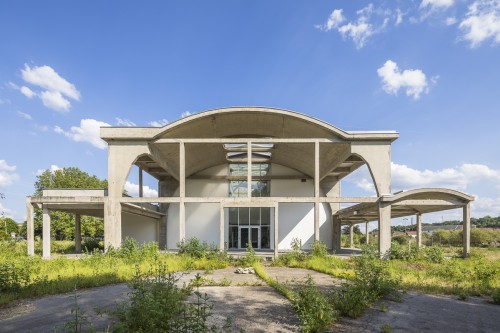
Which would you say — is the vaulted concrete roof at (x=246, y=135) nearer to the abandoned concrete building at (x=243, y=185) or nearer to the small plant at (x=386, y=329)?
the abandoned concrete building at (x=243, y=185)

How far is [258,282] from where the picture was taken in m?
11.6

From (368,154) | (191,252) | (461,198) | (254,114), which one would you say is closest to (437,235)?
(461,198)

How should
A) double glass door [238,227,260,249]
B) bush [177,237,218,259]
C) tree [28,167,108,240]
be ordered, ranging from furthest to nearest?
1. tree [28,167,108,240]
2. double glass door [238,227,260,249]
3. bush [177,237,218,259]

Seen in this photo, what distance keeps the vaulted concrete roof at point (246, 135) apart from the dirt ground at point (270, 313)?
12.5m

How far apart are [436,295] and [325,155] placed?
49.8ft

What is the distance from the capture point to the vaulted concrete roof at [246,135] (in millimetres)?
20656

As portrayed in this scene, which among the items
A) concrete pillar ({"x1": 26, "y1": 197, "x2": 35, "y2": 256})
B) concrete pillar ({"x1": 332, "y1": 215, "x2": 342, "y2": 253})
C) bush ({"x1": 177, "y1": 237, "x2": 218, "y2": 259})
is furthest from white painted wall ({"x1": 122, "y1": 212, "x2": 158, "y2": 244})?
concrete pillar ({"x1": 332, "y1": 215, "x2": 342, "y2": 253})

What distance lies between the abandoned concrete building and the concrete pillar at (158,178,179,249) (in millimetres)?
94

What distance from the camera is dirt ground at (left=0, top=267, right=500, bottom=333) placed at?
21.9 ft

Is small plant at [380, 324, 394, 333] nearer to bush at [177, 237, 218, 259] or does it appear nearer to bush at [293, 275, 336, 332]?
bush at [293, 275, 336, 332]

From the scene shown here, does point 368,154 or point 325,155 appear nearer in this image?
point 368,154

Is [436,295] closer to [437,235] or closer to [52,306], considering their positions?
[52,306]

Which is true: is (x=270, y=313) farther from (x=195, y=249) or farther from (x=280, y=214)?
(x=280, y=214)

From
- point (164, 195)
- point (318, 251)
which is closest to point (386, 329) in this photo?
point (318, 251)
